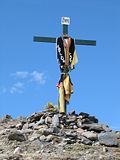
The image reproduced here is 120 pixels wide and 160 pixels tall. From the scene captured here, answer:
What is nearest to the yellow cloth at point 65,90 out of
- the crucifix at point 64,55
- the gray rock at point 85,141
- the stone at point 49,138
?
the crucifix at point 64,55

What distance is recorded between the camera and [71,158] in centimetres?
1527

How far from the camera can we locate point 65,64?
23281mm

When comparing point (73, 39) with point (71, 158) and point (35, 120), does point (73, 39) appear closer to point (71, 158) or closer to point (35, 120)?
point (35, 120)

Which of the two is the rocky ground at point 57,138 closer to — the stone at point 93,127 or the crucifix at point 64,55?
the stone at point 93,127

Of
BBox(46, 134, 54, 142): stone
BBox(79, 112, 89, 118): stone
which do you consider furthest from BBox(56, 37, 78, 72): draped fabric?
BBox(46, 134, 54, 142): stone

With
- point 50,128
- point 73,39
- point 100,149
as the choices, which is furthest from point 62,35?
point 100,149

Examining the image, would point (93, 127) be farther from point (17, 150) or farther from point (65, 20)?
point (65, 20)

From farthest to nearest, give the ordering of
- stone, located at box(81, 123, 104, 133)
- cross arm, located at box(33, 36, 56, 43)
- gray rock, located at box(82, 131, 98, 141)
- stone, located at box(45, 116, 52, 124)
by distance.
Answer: cross arm, located at box(33, 36, 56, 43), stone, located at box(45, 116, 52, 124), stone, located at box(81, 123, 104, 133), gray rock, located at box(82, 131, 98, 141)

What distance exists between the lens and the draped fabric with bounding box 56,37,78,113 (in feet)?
74.5

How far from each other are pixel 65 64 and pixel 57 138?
6386mm

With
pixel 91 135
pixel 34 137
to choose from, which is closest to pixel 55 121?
pixel 91 135

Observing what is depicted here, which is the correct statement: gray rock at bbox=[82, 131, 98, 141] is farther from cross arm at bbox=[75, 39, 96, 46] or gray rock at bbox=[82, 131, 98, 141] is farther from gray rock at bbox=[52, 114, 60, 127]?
cross arm at bbox=[75, 39, 96, 46]

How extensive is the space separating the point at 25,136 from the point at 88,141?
231 cm

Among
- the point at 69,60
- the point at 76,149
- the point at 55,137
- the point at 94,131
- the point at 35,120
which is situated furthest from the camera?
the point at 69,60
